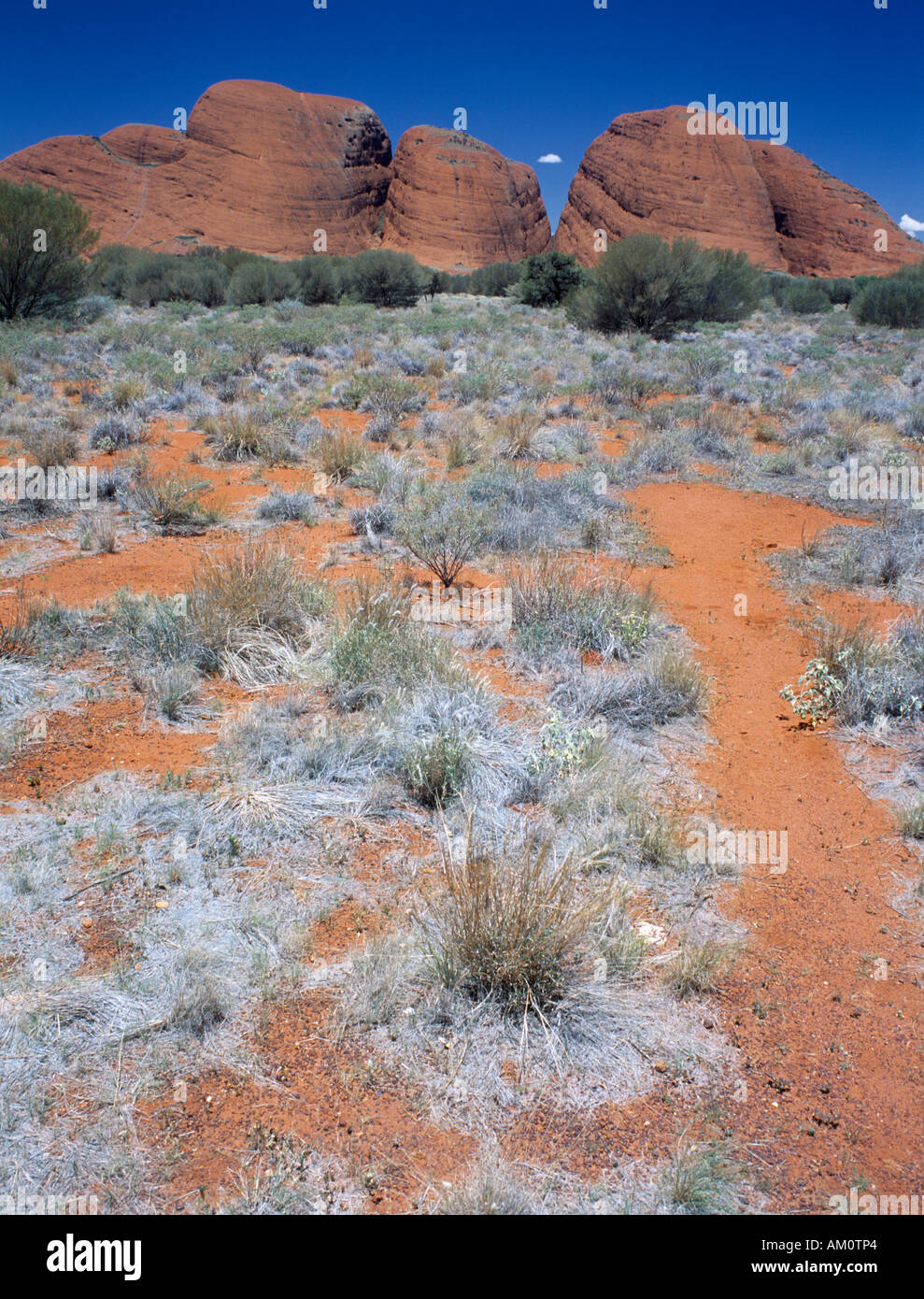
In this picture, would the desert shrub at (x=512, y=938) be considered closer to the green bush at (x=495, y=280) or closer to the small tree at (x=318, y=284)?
the small tree at (x=318, y=284)

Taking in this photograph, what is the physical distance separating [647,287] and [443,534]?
54.3 ft

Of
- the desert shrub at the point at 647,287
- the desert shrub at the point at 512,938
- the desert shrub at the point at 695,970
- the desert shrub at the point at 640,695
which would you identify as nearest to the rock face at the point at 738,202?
the desert shrub at the point at 647,287

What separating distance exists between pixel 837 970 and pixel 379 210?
70.7m

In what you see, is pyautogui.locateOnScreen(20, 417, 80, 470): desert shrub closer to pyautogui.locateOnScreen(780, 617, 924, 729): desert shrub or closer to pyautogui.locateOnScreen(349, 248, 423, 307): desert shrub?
pyautogui.locateOnScreen(780, 617, 924, 729): desert shrub

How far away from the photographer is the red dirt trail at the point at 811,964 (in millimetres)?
2148

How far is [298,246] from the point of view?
5600 cm

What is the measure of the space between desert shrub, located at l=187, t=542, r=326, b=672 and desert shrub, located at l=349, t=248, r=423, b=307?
26851 millimetres

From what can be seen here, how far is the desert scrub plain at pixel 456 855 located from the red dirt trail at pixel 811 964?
0.05 ft

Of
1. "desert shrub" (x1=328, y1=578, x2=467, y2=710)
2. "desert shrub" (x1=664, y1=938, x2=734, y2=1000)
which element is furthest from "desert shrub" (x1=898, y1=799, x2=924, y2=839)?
"desert shrub" (x1=328, y1=578, x2=467, y2=710)

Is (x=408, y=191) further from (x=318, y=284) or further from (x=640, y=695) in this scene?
(x=640, y=695)

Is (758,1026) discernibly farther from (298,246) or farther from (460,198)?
(460,198)

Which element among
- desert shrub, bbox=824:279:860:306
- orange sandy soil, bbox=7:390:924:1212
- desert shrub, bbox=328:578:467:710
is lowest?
orange sandy soil, bbox=7:390:924:1212

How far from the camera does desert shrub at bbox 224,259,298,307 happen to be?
2692 centimetres

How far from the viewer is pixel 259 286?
27.2m
